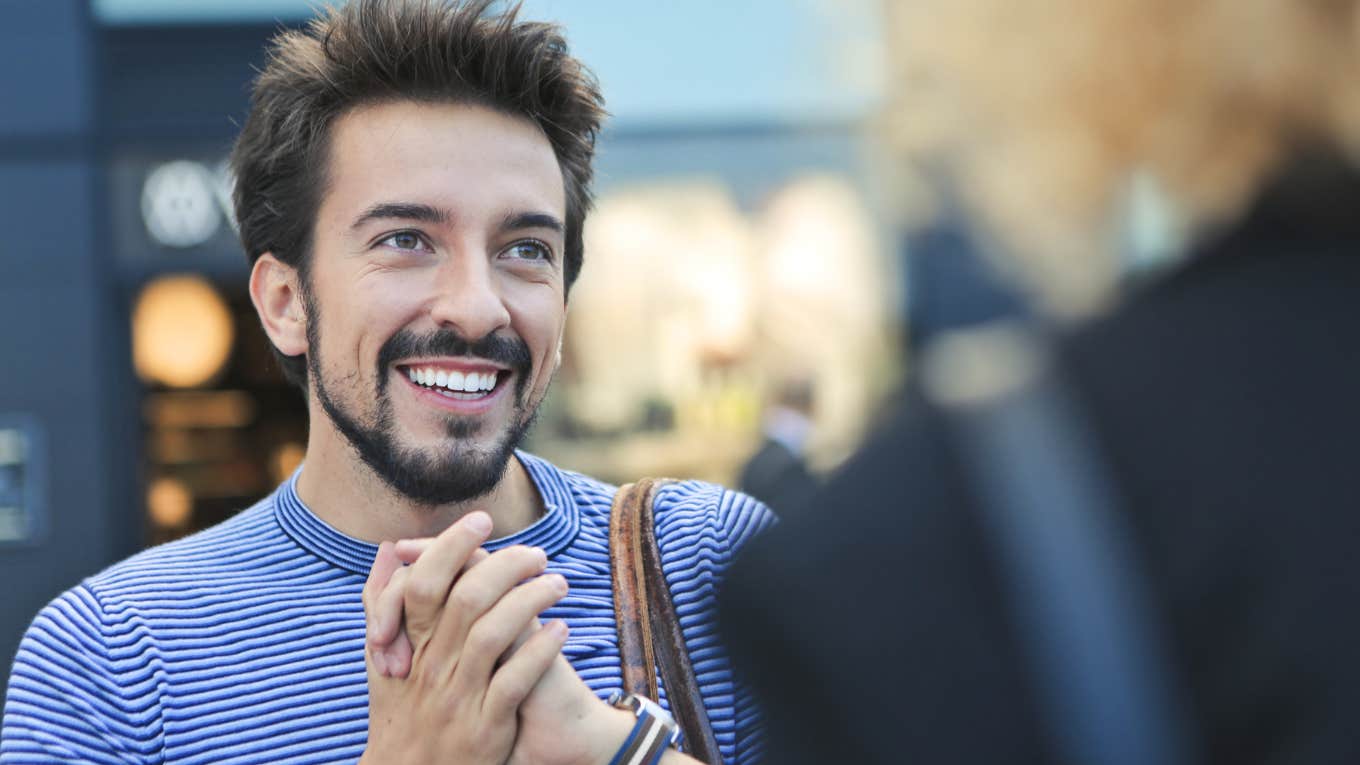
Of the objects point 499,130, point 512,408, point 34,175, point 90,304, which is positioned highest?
point 499,130

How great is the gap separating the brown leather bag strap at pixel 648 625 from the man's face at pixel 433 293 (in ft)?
0.75

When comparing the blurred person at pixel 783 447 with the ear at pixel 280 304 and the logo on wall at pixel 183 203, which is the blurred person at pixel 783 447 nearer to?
the ear at pixel 280 304

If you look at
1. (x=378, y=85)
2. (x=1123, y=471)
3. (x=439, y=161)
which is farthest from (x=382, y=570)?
(x=1123, y=471)

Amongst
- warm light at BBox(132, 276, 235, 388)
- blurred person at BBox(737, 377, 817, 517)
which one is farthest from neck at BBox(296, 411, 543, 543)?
warm light at BBox(132, 276, 235, 388)

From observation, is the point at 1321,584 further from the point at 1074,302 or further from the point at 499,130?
the point at 499,130

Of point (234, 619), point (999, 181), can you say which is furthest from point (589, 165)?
point (999, 181)

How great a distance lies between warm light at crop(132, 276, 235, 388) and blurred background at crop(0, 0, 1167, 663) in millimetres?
116

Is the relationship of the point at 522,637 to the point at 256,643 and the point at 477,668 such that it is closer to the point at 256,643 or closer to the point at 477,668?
the point at 477,668

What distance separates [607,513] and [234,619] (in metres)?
0.63

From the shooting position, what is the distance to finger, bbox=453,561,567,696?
155cm

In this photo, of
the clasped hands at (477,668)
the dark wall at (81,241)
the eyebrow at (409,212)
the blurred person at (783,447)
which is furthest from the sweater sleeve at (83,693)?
the dark wall at (81,241)

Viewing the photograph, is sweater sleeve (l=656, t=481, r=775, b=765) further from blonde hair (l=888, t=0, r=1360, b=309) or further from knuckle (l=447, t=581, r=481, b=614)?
blonde hair (l=888, t=0, r=1360, b=309)

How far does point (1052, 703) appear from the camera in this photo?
72cm

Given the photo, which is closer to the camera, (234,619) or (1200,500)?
(1200,500)
